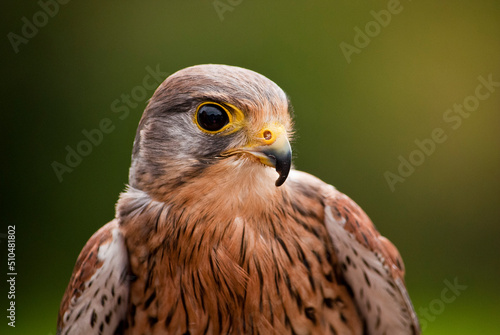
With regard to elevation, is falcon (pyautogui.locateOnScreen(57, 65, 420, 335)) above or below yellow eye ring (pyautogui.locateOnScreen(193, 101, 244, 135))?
below

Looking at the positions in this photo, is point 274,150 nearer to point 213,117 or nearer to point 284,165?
point 284,165

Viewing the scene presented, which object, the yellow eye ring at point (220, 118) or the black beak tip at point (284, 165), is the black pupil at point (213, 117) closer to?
the yellow eye ring at point (220, 118)

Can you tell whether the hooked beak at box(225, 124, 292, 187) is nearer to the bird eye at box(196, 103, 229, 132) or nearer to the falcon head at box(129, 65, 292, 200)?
the falcon head at box(129, 65, 292, 200)

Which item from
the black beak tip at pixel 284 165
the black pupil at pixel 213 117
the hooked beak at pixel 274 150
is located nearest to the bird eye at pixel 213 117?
the black pupil at pixel 213 117

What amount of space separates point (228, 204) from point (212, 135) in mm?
264

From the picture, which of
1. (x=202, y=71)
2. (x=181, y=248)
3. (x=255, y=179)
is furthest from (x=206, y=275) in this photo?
(x=202, y=71)

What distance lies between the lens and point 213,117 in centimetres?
200

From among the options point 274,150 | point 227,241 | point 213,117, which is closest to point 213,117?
point 213,117

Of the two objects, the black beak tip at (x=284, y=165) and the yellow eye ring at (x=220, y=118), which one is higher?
the yellow eye ring at (x=220, y=118)

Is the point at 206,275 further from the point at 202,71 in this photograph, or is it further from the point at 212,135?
the point at 202,71

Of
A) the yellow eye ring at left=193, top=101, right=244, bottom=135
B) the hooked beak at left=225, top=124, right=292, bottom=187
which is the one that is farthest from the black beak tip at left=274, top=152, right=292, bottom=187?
the yellow eye ring at left=193, top=101, right=244, bottom=135

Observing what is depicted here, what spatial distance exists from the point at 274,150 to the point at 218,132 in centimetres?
21

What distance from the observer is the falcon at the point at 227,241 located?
6.60 ft

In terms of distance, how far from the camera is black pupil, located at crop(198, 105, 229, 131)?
2000 millimetres
